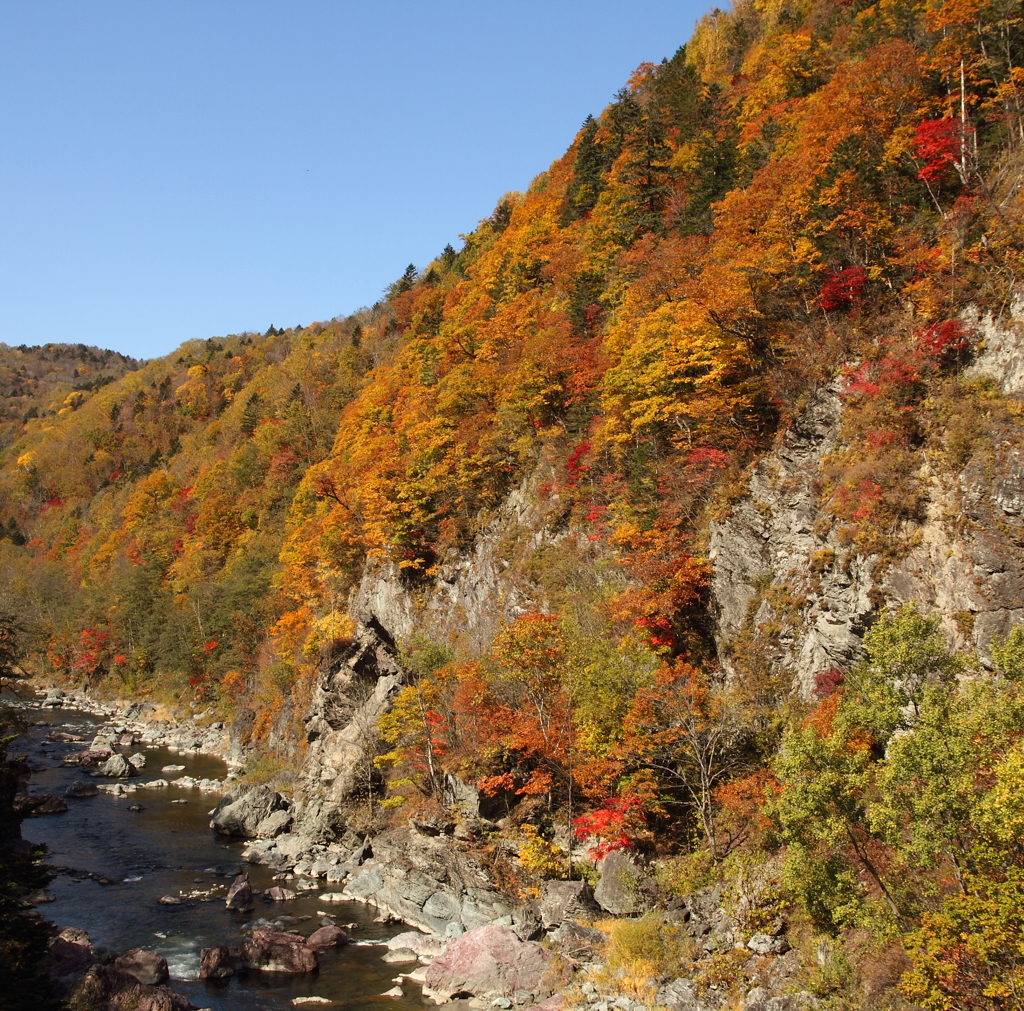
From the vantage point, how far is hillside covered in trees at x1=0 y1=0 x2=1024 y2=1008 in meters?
13.2

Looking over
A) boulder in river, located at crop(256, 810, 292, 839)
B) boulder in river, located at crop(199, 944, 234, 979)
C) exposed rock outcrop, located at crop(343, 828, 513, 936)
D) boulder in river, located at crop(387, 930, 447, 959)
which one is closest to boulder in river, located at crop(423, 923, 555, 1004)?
boulder in river, located at crop(387, 930, 447, 959)

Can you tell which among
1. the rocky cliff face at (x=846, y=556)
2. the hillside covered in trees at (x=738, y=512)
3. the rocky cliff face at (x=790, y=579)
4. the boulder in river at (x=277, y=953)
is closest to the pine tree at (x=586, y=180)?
the hillside covered in trees at (x=738, y=512)

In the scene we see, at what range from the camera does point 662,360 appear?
27.9 metres

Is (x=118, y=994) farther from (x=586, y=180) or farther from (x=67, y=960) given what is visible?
Answer: (x=586, y=180)

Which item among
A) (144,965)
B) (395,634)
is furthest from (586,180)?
(144,965)

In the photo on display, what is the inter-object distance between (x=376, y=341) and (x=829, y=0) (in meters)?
53.5

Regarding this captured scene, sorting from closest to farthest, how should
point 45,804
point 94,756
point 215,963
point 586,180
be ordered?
point 215,963
point 45,804
point 94,756
point 586,180

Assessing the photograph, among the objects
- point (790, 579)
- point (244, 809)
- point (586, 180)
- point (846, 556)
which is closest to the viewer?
point (846, 556)

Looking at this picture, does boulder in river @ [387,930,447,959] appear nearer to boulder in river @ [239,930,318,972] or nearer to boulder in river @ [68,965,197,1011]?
boulder in river @ [239,930,318,972]

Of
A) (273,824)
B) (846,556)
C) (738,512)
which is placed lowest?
(273,824)

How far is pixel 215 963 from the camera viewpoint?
1950 centimetres

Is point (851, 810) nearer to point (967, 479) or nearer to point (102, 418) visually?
point (967, 479)

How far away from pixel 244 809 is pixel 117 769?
48.1 feet

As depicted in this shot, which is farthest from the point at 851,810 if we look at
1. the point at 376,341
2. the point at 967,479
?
the point at 376,341
